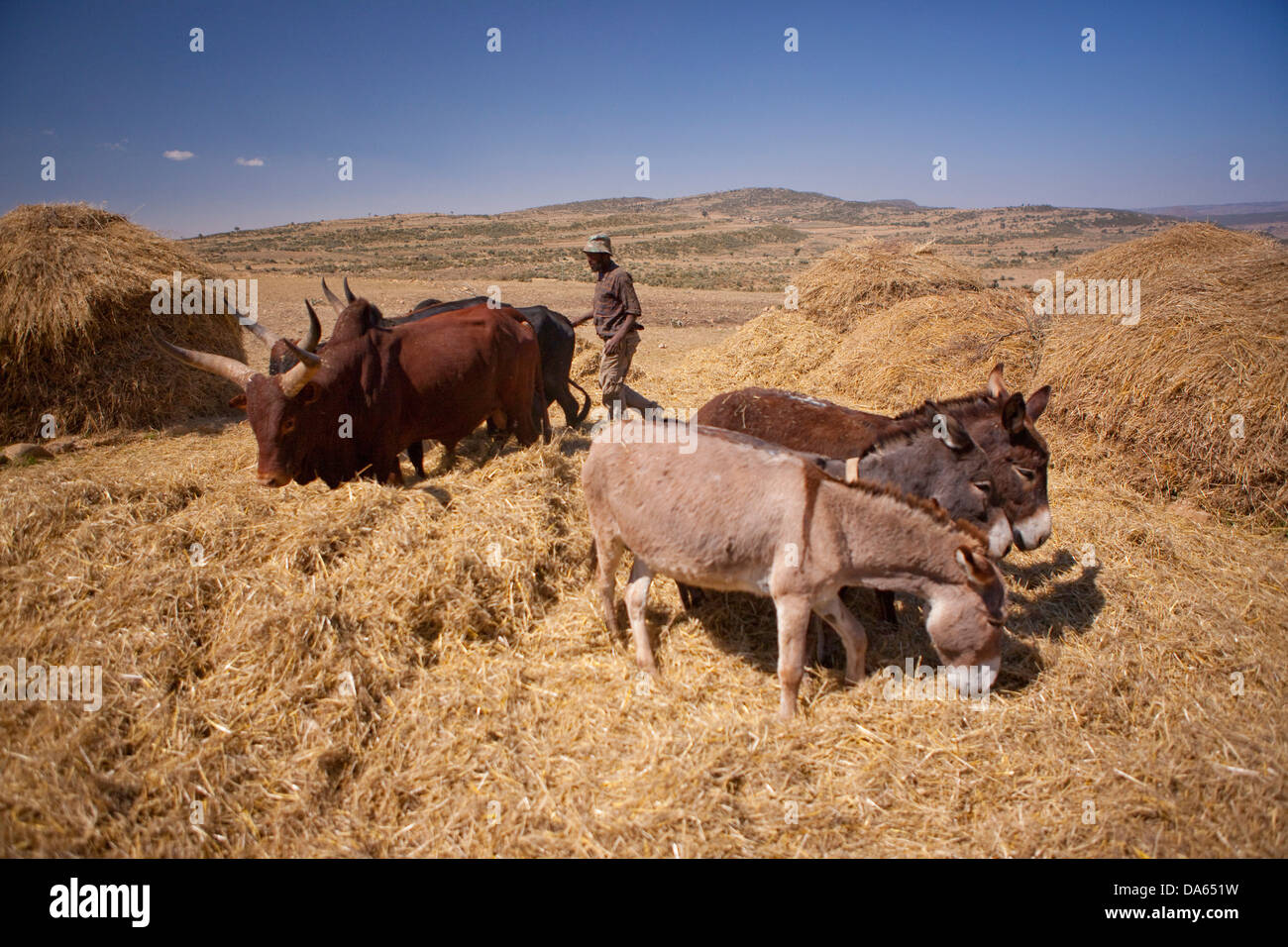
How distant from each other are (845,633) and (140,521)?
5.57 metres

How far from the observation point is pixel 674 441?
4.51m

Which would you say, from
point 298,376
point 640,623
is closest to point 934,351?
point 640,623

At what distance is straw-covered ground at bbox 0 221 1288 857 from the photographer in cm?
333

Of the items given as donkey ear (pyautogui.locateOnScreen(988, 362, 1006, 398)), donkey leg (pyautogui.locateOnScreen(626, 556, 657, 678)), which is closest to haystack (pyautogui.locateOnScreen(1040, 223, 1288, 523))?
donkey ear (pyautogui.locateOnScreen(988, 362, 1006, 398))

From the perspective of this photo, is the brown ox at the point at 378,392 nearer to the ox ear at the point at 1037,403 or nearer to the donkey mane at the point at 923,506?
the donkey mane at the point at 923,506

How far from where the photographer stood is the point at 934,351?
11.0 m

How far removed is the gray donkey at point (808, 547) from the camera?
3.96 meters

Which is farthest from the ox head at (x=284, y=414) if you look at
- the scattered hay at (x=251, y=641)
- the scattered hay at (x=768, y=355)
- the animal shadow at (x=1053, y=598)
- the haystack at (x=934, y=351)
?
the haystack at (x=934, y=351)

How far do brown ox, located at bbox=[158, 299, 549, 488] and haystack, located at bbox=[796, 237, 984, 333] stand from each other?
367 inches

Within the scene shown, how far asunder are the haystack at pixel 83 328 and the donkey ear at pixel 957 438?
1169cm

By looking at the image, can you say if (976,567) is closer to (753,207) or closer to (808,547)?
(808,547)

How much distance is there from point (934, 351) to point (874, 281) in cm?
410

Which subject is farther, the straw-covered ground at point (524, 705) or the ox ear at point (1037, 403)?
the ox ear at point (1037, 403)
